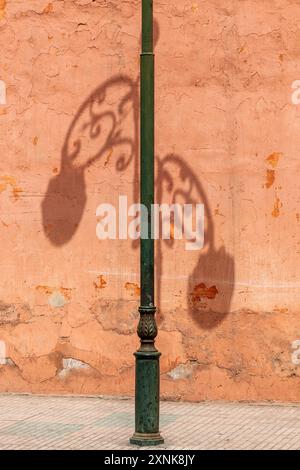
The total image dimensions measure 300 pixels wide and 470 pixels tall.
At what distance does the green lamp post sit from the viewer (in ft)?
34.4

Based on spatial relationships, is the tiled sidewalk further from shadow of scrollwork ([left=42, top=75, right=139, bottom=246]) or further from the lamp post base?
shadow of scrollwork ([left=42, top=75, right=139, bottom=246])

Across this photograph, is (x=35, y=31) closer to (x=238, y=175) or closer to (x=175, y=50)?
(x=175, y=50)

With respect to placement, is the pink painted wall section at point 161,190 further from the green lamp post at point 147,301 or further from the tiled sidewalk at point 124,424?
the green lamp post at point 147,301

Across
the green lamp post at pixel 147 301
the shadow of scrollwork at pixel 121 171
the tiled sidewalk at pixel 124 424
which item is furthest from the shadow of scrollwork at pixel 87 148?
the green lamp post at pixel 147 301

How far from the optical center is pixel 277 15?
12930 mm

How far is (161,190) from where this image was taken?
1316cm

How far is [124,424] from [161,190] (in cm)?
293

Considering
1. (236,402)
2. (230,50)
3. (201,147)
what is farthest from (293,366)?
(230,50)

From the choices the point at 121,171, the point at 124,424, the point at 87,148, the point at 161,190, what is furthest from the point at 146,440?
the point at 87,148

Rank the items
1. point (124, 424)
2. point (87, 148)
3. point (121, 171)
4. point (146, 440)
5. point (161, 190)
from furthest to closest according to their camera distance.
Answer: point (87, 148) < point (121, 171) < point (161, 190) < point (124, 424) < point (146, 440)

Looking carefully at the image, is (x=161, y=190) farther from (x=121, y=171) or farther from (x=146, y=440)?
(x=146, y=440)

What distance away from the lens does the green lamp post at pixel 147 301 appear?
34.4ft

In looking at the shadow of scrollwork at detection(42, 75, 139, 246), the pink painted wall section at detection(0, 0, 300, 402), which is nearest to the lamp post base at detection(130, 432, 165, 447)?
the pink painted wall section at detection(0, 0, 300, 402)

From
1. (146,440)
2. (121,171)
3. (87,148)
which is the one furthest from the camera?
(87,148)
